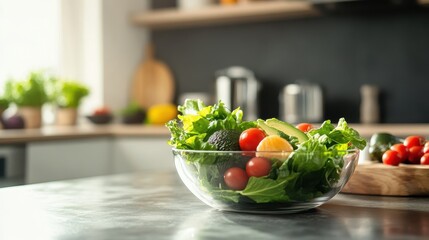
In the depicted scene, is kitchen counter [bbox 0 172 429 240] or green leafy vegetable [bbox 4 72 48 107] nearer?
kitchen counter [bbox 0 172 429 240]

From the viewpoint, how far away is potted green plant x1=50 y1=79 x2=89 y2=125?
367 centimetres

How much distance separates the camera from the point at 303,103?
3.71m

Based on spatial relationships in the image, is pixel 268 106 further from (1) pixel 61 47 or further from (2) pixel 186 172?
(2) pixel 186 172

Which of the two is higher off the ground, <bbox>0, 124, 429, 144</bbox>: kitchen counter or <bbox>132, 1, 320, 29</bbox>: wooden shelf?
<bbox>132, 1, 320, 29</bbox>: wooden shelf

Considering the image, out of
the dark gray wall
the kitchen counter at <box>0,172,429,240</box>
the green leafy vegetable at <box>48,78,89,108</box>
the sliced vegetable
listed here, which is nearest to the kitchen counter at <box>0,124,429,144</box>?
the green leafy vegetable at <box>48,78,89,108</box>

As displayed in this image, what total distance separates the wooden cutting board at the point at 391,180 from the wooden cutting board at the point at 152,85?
117 inches

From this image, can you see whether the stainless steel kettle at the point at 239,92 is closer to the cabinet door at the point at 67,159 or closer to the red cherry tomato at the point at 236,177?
the cabinet door at the point at 67,159

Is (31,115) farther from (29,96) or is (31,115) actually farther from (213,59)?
(213,59)

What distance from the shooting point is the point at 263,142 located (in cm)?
109

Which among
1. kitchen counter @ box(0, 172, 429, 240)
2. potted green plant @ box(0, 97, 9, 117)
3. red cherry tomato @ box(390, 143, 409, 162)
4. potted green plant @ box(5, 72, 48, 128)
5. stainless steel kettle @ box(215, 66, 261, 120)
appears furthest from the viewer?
stainless steel kettle @ box(215, 66, 261, 120)

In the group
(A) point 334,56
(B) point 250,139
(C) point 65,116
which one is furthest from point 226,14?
(B) point 250,139

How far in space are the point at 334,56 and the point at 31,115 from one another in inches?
67.7

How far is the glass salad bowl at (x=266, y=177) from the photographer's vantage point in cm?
106

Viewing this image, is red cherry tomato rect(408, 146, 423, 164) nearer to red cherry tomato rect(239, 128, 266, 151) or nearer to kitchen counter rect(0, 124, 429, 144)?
red cherry tomato rect(239, 128, 266, 151)
